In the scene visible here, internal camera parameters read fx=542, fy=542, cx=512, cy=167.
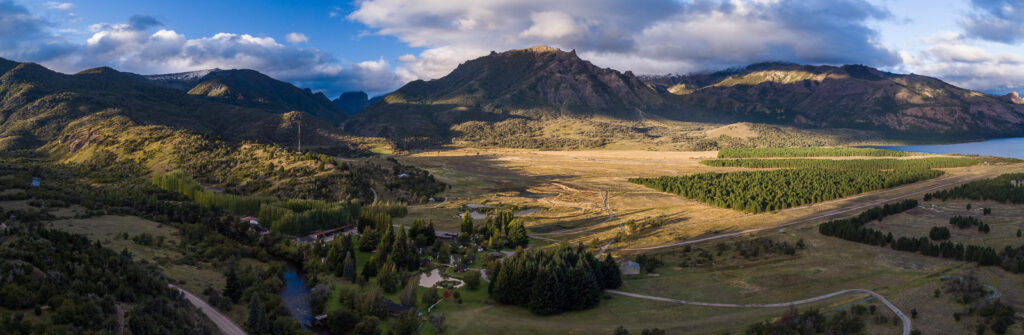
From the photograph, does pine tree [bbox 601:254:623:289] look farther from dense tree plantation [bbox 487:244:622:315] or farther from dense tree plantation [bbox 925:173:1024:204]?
dense tree plantation [bbox 925:173:1024:204]

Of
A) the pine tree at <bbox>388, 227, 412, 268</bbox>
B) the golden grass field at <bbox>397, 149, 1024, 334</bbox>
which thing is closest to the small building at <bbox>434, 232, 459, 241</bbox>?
the golden grass field at <bbox>397, 149, 1024, 334</bbox>

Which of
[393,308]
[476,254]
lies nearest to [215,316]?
[393,308]

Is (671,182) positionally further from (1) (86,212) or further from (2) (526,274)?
(1) (86,212)

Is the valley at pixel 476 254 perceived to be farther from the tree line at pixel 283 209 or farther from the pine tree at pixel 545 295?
the tree line at pixel 283 209

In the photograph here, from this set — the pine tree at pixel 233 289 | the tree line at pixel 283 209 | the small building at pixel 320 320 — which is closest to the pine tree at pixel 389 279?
the small building at pixel 320 320

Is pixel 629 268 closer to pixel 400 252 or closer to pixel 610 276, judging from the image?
pixel 610 276

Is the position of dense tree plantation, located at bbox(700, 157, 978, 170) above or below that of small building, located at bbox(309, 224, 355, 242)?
above
